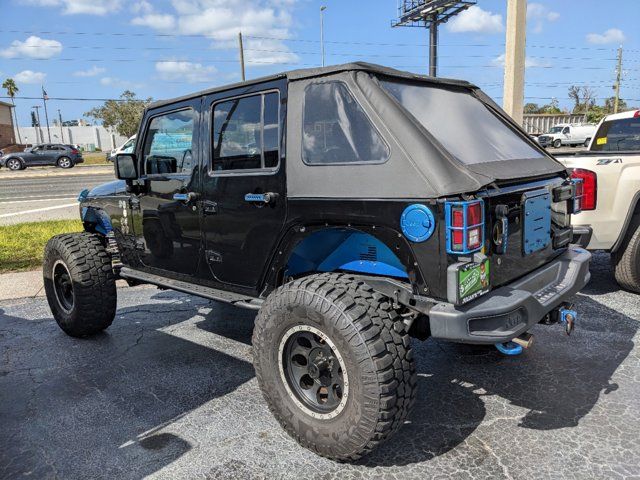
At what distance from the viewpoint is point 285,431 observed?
294cm

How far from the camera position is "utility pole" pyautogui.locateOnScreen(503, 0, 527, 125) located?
28.2 feet

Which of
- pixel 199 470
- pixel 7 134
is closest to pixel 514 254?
pixel 199 470

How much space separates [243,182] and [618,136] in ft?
18.2

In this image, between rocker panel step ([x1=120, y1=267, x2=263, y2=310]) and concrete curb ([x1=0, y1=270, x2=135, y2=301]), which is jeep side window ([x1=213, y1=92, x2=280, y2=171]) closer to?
rocker panel step ([x1=120, y1=267, x2=263, y2=310])

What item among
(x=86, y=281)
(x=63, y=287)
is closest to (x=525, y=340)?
(x=86, y=281)

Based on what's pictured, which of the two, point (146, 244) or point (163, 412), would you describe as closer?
point (163, 412)

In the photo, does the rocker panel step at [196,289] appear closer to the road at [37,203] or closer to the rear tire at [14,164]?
the road at [37,203]

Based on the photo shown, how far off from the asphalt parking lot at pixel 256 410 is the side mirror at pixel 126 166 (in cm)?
A: 149

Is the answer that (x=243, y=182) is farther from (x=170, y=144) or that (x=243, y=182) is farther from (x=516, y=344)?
(x=516, y=344)

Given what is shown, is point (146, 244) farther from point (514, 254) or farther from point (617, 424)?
point (617, 424)

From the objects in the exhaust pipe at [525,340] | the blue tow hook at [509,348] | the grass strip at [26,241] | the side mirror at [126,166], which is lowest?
the grass strip at [26,241]

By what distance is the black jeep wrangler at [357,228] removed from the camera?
250 centimetres

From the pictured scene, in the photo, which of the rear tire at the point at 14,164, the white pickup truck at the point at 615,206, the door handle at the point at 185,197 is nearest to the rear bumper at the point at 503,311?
the door handle at the point at 185,197

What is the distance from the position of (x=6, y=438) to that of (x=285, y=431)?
1688 millimetres
